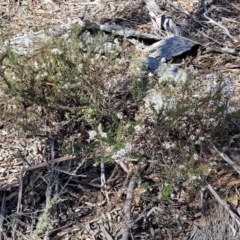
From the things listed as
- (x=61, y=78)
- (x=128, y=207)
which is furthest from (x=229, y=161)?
(x=61, y=78)

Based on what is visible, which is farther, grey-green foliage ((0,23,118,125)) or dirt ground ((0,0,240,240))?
grey-green foliage ((0,23,118,125))

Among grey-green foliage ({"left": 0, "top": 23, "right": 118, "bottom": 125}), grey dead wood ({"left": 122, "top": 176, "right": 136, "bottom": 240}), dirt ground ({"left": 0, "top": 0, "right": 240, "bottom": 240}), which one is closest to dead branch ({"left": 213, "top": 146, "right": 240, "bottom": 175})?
dirt ground ({"left": 0, "top": 0, "right": 240, "bottom": 240})

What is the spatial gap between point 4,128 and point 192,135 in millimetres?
1044

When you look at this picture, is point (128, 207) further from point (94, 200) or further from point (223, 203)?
point (223, 203)

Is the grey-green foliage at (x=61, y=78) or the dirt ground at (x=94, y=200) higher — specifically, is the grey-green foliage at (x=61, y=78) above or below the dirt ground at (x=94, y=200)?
above

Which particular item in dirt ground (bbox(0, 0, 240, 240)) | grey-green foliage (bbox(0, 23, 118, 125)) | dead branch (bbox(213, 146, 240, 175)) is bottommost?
→ dirt ground (bbox(0, 0, 240, 240))

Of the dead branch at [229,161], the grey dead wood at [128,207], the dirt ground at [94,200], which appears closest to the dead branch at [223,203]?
the dirt ground at [94,200]

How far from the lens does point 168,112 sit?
2.52m

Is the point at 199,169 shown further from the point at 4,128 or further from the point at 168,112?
the point at 4,128

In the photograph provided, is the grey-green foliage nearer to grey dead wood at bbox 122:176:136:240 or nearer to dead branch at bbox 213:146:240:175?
grey dead wood at bbox 122:176:136:240

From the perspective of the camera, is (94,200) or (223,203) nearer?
(223,203)

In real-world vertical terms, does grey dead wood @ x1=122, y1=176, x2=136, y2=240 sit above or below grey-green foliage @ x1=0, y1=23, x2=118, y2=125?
below

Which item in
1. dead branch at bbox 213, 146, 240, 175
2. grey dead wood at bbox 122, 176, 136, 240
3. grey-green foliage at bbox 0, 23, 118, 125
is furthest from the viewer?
grey-green foliage at bbox 0, 23, 118, 125

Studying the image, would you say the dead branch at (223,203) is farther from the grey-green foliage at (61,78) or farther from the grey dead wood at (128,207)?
the grey-green foliage at (61,78)
